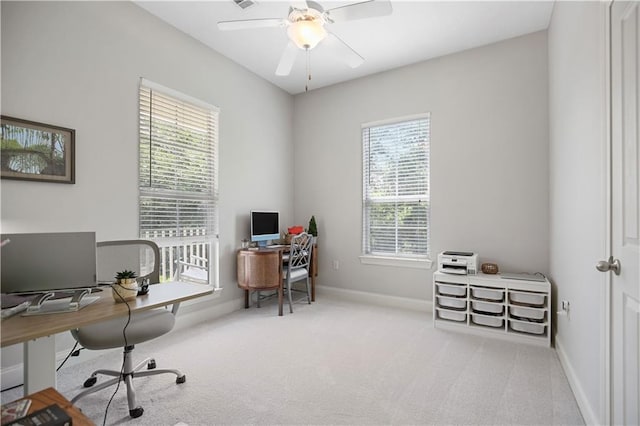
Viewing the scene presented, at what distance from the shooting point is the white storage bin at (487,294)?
9.52ft

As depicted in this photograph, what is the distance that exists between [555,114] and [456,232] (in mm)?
1439

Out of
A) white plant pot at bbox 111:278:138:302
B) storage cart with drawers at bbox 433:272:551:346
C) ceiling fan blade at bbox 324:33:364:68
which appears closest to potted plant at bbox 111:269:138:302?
white plant pot at bbox 111:278:138:302

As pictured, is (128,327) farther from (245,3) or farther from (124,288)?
(245,3)

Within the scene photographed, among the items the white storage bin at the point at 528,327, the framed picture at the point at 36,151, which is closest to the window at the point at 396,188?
the white storage bin at the point at 528,327

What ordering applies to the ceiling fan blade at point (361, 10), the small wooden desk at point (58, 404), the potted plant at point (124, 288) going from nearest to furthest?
1. the small wooden desk at point (58, 404)
2. the potted plant at point (124, 288)
3. the ceiling fan blade at point (361, 10)

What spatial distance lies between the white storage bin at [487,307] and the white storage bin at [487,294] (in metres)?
0.05

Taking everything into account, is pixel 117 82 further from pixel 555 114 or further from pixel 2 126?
pixel 555 114

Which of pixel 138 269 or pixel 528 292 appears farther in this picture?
pixel 528 292

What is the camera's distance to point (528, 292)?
2.76 m

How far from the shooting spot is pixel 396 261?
3.86 metres

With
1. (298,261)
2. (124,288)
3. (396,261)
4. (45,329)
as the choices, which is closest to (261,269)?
(298,261)

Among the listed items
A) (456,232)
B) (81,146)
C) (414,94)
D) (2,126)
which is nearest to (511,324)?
(456,232)

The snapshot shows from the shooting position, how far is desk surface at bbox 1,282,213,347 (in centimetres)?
120

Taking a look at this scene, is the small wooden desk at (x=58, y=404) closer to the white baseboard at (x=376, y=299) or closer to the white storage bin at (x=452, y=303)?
the white storage bin at (x=452, y=303)
